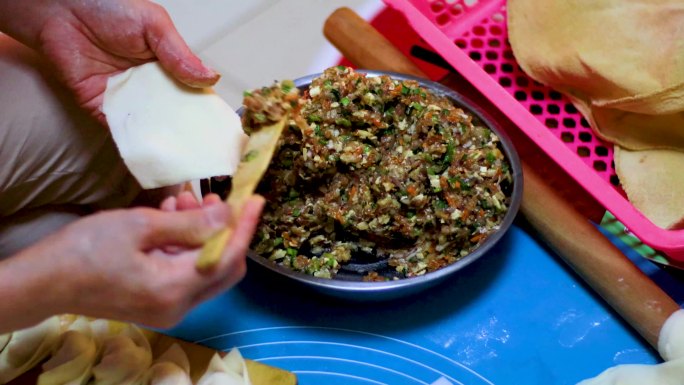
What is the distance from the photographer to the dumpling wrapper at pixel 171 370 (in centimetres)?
93

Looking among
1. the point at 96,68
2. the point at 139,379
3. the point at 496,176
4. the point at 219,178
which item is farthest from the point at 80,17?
the point at 496,176

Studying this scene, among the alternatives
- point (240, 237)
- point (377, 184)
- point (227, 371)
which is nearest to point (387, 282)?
point (377, 184)

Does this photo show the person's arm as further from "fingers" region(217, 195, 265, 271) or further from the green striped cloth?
the green striped cloth

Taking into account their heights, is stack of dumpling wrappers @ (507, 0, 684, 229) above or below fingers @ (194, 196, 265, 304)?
below

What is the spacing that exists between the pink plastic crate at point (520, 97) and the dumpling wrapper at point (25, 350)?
86 centimetres

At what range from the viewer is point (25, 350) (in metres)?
0.97

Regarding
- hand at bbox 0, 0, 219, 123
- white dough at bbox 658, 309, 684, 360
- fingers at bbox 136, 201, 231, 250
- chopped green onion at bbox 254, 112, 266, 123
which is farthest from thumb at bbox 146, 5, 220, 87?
white dough at bbox 658, 309, 684, 360

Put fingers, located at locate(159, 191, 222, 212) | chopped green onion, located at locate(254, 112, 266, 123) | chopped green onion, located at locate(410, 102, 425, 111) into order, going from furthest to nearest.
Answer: chopped green onion, located at locate(410, 102, 425, 111)
chopped green onion, located at locate(254, 112, 266, 123)
fingers, located at locate(159, 191, 222, 212)

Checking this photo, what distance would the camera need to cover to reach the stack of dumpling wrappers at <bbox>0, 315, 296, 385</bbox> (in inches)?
36.6

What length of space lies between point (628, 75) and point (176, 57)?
785 mm

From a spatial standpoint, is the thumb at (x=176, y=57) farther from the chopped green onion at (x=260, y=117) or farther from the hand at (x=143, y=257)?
the hand at (x=143, y=257)

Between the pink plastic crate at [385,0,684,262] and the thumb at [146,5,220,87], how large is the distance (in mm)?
533

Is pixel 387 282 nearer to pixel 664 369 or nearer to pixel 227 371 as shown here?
pixel 227 371

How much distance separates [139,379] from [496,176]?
633 mm
